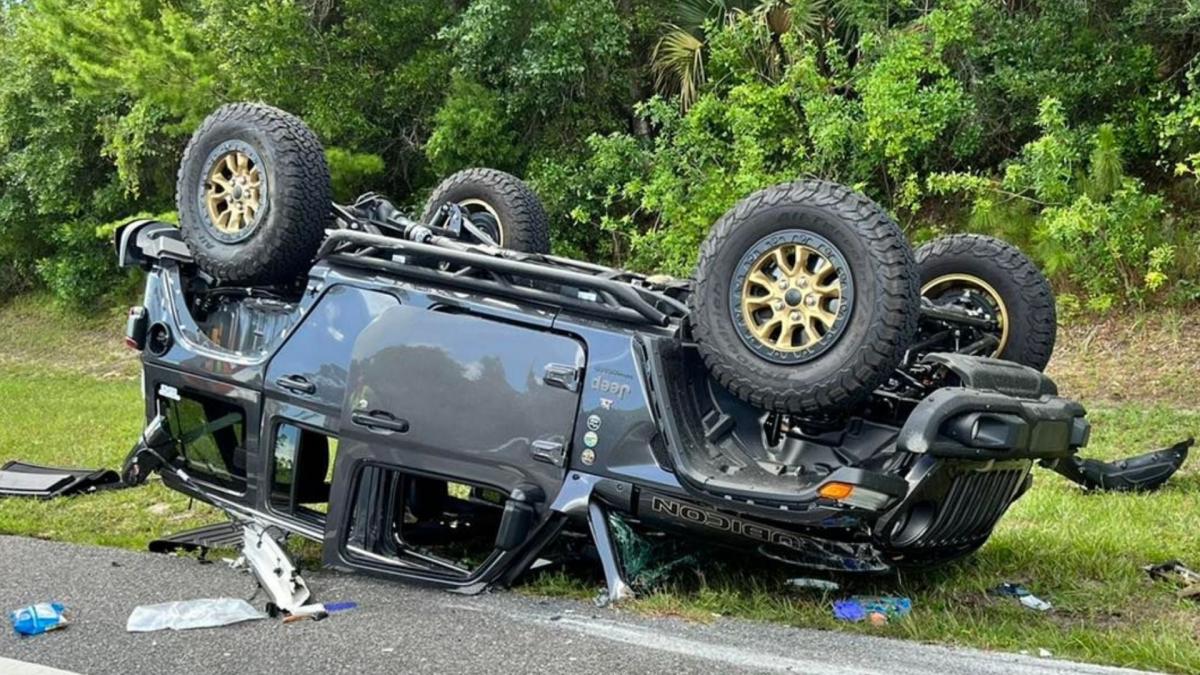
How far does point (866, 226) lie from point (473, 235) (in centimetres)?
254

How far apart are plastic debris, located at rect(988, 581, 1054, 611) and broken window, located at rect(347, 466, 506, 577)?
2.08 m

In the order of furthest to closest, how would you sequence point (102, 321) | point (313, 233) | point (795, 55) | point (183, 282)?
point (102, 321) → point (795, 55) → point (183, 282) → point (313, 233)

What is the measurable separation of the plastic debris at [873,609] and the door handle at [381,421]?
1857 millimetres

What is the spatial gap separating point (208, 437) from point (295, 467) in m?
0.72

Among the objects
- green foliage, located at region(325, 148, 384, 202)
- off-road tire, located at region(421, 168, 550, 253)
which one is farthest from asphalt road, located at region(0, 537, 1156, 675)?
green foliage, located at region(325, 148, 384, 202)

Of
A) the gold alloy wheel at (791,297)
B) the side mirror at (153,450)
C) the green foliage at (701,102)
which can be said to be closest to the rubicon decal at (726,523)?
the gold alloy wheel at (791,297)

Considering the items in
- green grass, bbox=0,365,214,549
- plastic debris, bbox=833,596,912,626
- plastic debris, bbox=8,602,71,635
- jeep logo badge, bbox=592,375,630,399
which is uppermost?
jeep logo badge, bbox=592,375,630,399

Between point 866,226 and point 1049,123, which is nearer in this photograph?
point 866,226

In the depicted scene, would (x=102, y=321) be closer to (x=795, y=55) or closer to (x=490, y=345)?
(x=795, y=55)

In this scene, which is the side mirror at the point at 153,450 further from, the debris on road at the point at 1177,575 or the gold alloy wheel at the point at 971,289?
the debris on road at the point at 1177,575

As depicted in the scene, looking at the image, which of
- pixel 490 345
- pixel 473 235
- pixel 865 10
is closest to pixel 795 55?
pixel 865 10

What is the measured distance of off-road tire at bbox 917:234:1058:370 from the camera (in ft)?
16.4

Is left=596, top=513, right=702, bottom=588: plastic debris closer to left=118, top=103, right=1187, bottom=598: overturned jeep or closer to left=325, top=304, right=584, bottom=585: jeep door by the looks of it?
left=118, top=103, right=1187, bottom=598: overturned jeep

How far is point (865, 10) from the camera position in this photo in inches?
584
